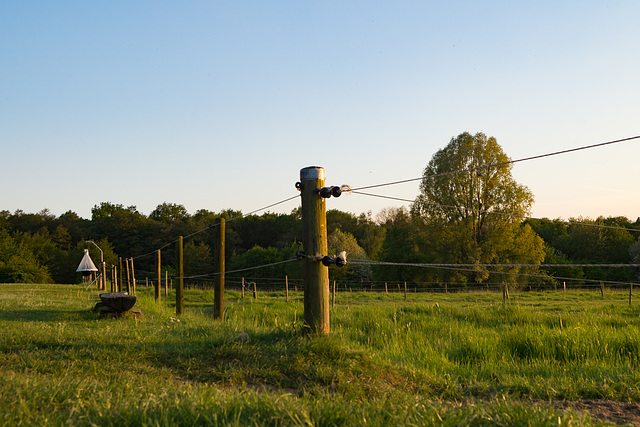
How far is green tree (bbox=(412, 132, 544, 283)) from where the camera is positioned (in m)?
30.6

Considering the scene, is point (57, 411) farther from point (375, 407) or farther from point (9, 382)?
point (375, 407)

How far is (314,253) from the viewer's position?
5996mm

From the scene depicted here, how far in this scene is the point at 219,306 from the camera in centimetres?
1018

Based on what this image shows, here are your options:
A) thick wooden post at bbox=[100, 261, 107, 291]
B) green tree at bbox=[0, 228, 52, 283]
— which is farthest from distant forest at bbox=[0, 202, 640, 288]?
thick wooden post at bbox=[100, 261, 107, 291]

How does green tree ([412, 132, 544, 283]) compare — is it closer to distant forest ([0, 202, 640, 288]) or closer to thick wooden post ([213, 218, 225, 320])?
distant forest ([0, 202, 640, 288])

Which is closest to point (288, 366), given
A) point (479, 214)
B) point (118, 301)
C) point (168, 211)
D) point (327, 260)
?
point (327, 260)

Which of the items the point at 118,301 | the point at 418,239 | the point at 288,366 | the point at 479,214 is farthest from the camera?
the point at 418,239

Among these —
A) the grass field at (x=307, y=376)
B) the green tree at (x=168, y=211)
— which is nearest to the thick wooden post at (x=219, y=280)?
the grass field at (x=307, y=376)

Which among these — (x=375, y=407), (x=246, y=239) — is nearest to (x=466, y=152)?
(x=375, y=407)

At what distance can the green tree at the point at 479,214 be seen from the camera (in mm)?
30578

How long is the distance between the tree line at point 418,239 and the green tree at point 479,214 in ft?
0.22

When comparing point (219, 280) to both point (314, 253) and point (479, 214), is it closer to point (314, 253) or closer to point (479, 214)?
point (314, 253)

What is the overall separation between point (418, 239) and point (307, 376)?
3162 centimetres

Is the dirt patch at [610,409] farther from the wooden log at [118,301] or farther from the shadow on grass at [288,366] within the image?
the wooden log at [118,301]
